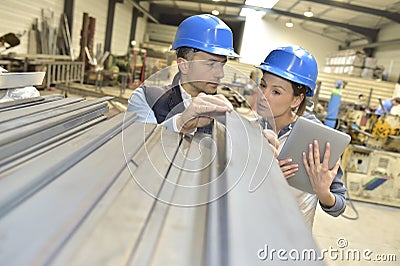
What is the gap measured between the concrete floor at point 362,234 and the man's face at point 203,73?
6.00 ft

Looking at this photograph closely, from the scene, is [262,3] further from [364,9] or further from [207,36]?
[207,36]

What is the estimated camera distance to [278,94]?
1.25 meters

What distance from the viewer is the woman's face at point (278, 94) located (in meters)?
1.24

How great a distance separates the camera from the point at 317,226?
3.10 metres

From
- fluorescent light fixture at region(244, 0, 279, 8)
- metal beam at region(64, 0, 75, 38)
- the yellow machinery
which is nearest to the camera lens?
A: the yellow machinery

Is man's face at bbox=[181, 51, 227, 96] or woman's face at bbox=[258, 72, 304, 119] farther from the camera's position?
woman's face at bbox=[258, 72, 304, 119]

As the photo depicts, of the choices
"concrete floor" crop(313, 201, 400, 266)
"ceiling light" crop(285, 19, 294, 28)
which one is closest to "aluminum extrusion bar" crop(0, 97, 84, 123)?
"concrete floor" crop(313, 201, 400, 266)

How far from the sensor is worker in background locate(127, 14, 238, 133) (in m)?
1.07

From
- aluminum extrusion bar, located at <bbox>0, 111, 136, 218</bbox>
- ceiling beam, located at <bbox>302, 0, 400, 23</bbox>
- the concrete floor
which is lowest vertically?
the concrete floor

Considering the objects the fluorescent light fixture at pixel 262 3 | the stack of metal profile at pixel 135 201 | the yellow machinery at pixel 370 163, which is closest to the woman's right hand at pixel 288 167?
the stack of metal profile at pixel 135 201

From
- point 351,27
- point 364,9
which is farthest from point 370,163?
point 351,27

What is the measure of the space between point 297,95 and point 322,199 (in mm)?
386

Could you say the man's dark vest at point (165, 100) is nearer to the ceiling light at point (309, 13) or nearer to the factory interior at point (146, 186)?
the factory interior at point (146, 186)

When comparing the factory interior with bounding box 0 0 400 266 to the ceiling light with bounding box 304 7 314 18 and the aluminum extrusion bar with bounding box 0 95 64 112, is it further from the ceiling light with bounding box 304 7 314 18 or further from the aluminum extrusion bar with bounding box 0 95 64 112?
the ceiling light with bounding box 304 7 314 18
